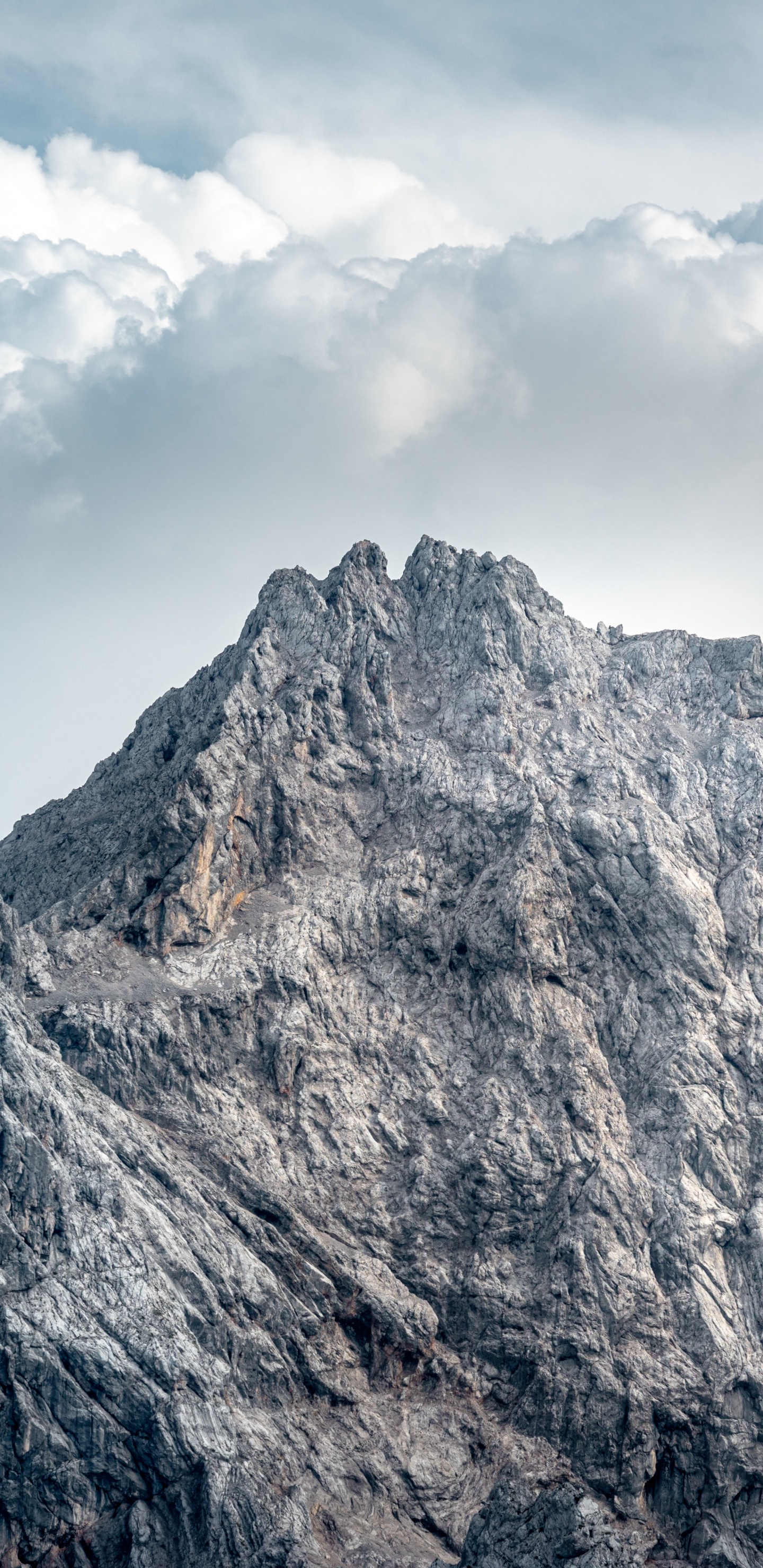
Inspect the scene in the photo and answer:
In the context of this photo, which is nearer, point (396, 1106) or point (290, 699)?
point (396, 1106)

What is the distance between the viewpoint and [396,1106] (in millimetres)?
115625

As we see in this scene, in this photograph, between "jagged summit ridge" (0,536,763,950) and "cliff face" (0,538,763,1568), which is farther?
"jagged summit ridge" (0,536,763,950)

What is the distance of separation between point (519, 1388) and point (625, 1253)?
43.7 ft

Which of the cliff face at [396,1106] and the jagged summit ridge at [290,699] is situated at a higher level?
the jagged summit ridge at [290,699]

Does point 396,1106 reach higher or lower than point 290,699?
lower

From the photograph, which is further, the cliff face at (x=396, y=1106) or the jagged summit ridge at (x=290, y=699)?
the jagged summit ridge at (x=290, y=699)

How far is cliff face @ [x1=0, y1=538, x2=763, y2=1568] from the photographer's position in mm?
90250

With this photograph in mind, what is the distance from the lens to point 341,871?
129 metres

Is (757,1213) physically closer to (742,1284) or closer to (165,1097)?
(742,1284)

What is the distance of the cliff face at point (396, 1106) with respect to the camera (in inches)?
3553

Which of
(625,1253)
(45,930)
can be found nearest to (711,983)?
(625,1253)

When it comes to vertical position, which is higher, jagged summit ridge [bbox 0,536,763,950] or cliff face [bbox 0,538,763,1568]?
jagged summit ridge [bbox 0,536,763,950]

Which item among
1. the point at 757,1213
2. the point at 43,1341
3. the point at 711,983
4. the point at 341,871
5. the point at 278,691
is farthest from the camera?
the point at 278,691

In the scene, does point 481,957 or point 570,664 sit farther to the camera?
point 570,664
